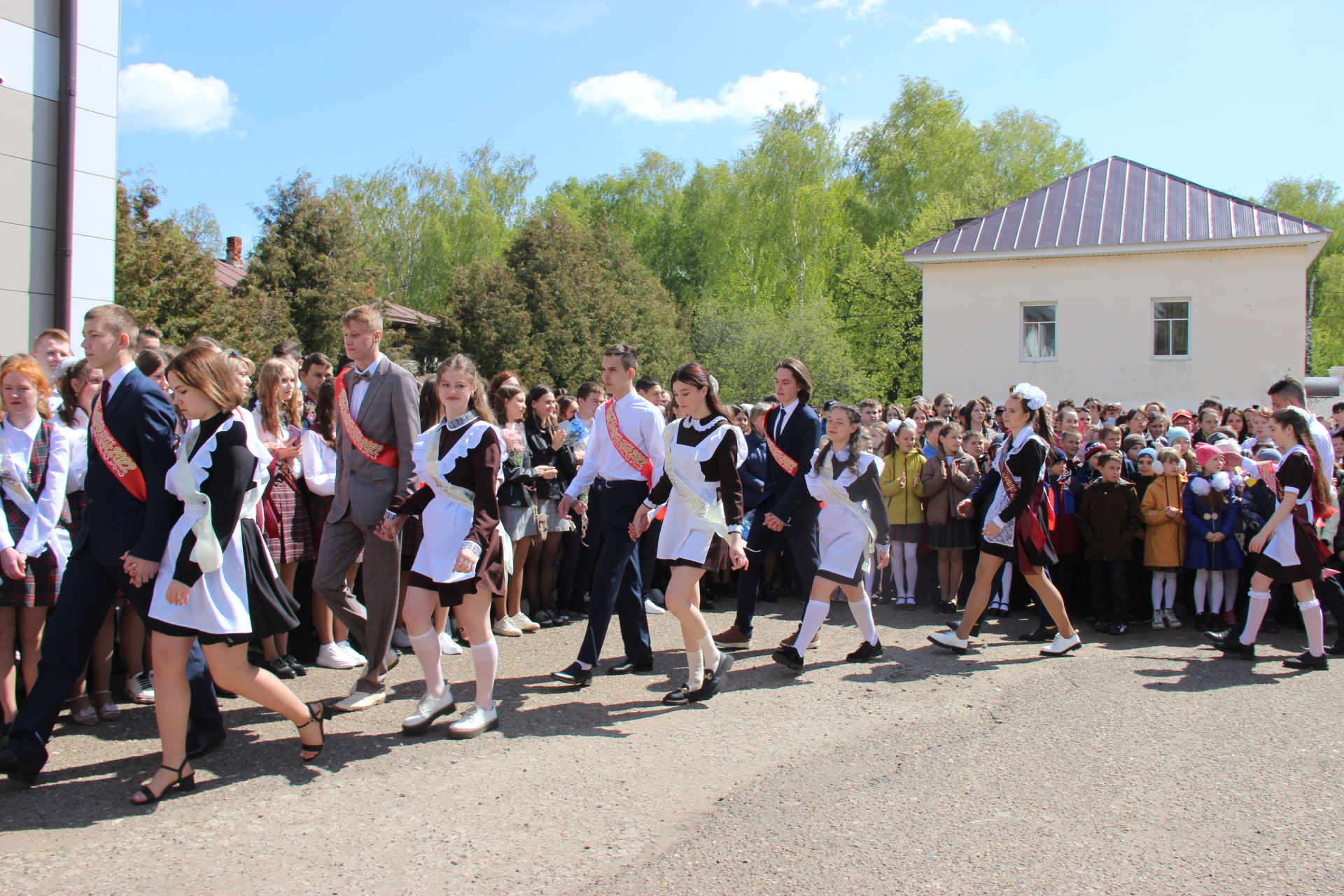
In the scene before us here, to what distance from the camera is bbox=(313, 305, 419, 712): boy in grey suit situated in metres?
5.48

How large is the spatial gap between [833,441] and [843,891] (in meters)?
3.84

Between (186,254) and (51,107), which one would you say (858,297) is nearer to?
(186,254)

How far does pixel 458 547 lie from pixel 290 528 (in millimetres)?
2182

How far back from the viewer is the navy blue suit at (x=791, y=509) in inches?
270

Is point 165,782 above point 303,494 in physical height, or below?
below

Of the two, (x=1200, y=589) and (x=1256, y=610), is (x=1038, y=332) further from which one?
(x=1256, y=610)

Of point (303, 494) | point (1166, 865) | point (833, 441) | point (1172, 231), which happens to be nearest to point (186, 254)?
point (303, 494)

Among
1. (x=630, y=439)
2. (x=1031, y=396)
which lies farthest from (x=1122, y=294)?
(x=630, y=439)

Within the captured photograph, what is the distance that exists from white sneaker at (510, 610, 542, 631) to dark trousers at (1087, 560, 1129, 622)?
476cm

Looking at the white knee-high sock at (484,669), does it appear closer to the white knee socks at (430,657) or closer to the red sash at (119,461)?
the white knee socks at (430,657)

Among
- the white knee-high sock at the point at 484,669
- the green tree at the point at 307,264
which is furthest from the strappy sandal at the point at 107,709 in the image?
the green tree at the point at 307,264

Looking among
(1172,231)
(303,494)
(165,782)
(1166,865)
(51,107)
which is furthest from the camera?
(1172,231)

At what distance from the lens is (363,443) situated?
18.0 feet

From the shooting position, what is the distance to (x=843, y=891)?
328cm
